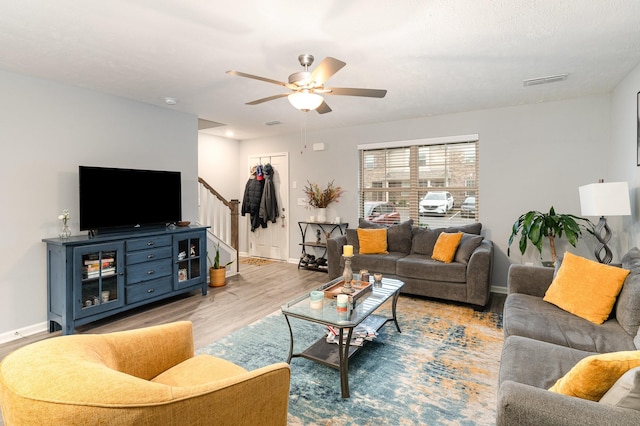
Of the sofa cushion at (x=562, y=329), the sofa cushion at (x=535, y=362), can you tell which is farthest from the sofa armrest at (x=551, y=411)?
the sofa cushion at (x=562, y=329)

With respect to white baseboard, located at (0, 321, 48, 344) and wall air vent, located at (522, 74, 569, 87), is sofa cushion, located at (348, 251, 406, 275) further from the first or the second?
white baseboard, located at (0, 321, 48, 344)

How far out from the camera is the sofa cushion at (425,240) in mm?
→ 4574

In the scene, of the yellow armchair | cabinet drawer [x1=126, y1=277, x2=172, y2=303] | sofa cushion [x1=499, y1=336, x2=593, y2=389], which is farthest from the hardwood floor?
sofa cushion [x1=499, y1=336, x2=593, y2=389]

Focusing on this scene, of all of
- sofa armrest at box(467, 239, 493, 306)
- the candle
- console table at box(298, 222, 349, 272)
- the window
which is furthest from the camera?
console table at box(298, 222, 349, 272)

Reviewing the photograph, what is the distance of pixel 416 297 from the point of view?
4270 mm

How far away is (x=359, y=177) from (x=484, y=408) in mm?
4074

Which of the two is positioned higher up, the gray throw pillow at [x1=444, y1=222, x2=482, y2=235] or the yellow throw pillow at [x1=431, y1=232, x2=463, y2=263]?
the gray throw pillow at [x1=444, y1=222, x2=482, y2=235]

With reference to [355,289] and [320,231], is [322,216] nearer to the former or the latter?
[320,231]

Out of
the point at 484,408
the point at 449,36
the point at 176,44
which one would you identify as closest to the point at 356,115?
the point at 449,36

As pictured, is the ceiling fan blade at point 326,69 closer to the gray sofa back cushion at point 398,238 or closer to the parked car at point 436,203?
the gray sofa back cushion at point 398,238

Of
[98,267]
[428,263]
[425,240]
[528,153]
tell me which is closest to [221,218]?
[98,267]

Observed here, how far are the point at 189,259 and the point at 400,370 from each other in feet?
9.63

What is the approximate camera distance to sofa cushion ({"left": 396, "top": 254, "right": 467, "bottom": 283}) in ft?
12.8

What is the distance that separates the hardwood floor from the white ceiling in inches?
97.4
